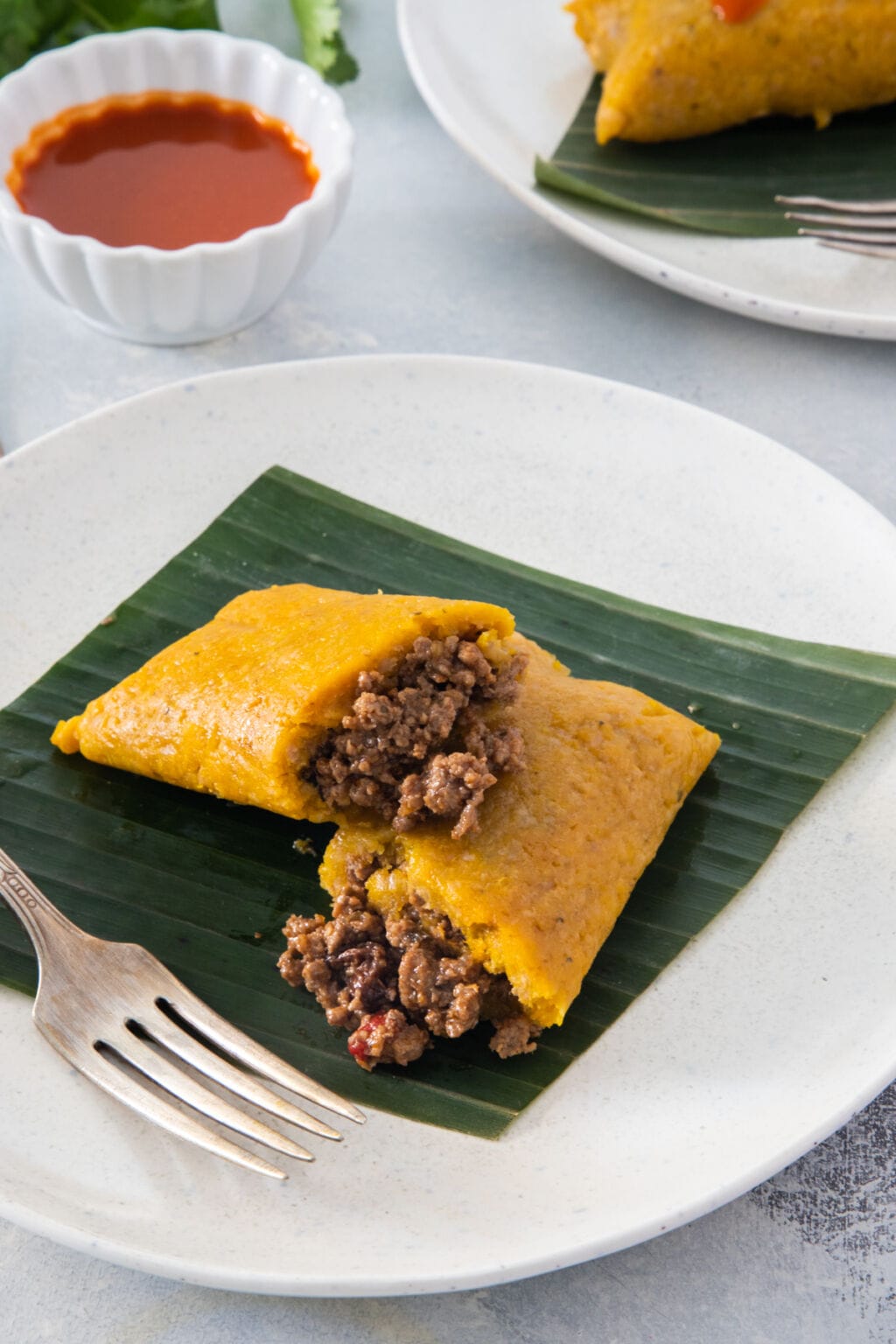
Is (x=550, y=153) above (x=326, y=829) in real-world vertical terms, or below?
above

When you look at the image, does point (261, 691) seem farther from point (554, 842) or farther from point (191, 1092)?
point (191, 1092)

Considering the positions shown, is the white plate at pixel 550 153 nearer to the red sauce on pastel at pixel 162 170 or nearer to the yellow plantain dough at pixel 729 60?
the yellow plantain dough at pixel 729 60

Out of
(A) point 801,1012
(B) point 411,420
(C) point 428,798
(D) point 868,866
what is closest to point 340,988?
(C) point 428,798

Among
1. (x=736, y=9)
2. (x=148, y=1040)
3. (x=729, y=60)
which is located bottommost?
(x=148, y=1040)

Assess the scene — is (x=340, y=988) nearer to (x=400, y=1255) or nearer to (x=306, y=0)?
(x=400, y=1255)

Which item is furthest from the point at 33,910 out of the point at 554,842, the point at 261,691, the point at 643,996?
the point at 643,996

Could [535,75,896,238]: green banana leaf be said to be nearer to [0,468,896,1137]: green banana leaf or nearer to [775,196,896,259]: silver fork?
[775,196,896,259]: silver fork

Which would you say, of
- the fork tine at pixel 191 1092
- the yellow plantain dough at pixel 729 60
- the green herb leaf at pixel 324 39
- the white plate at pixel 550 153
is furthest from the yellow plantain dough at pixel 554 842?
the green herb leaf at pixel 324 39
